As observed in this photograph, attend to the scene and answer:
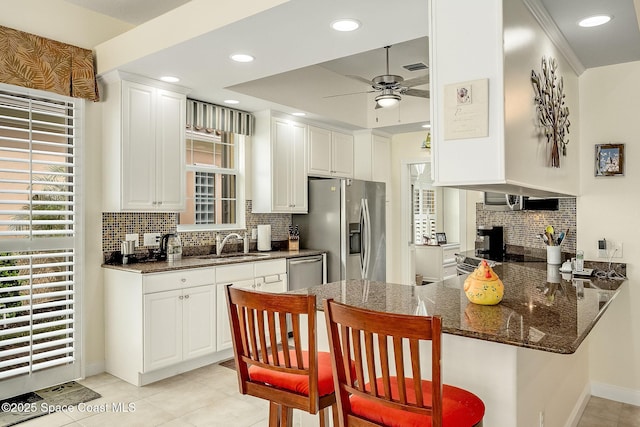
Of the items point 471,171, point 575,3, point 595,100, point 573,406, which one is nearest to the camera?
point 471,171

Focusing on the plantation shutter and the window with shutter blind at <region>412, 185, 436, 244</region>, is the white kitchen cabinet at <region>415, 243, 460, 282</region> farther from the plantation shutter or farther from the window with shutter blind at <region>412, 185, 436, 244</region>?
the plantation shutter

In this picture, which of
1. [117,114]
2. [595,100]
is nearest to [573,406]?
[595,100]

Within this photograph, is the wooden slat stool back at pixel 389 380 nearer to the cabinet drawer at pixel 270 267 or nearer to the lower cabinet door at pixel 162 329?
the lower cabinet door at pixel 162 329

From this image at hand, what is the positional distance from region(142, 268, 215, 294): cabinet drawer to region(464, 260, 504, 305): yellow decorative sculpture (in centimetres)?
239

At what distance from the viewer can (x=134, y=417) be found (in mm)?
2934

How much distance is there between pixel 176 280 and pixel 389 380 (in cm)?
259

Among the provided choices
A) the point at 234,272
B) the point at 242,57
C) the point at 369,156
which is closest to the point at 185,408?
the point at 234,272

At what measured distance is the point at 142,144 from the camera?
12.3 feet

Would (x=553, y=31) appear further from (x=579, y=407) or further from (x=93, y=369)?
(x=93, y=369)

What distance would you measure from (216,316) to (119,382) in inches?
35.1

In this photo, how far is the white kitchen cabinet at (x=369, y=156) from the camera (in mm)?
5859

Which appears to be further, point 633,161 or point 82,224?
point 82,224

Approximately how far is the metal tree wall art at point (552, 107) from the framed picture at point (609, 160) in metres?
0.55

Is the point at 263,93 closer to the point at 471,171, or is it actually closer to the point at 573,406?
the point at 471,171
